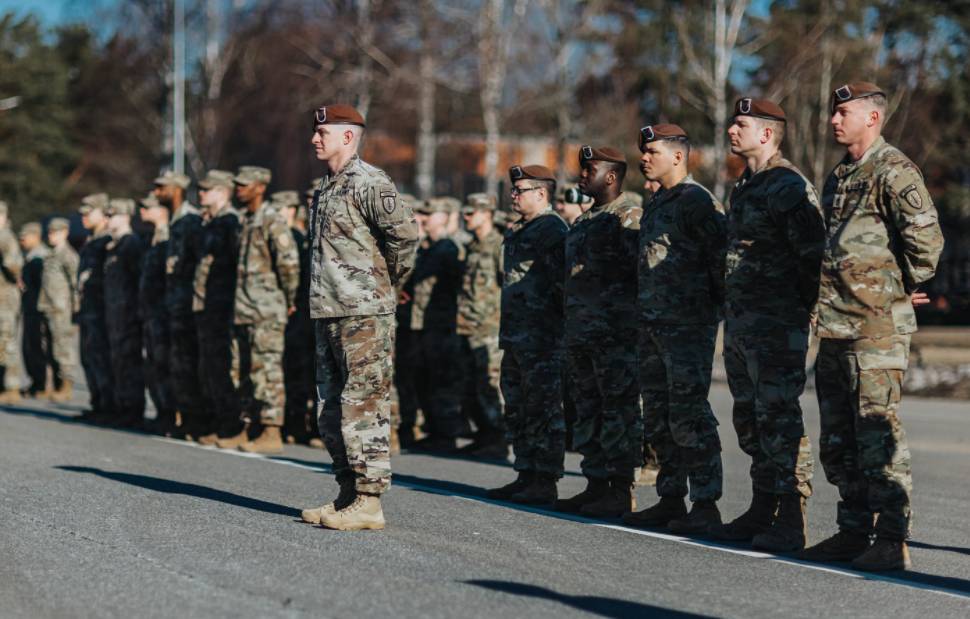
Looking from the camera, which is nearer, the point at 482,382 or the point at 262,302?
the point at 262,302

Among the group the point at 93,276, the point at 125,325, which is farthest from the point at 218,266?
the point at 93,276

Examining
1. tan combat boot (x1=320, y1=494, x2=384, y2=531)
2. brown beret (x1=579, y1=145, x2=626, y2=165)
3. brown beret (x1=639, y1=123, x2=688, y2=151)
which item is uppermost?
brown beret (x1=639, y1=123, x2=688, y2=151)

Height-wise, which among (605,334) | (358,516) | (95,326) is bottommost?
(358,516)

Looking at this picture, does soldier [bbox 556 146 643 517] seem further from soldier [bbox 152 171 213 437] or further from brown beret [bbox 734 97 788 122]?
soldier [bbox 152 171 213 437]

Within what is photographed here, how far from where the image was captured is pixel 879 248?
716 cm

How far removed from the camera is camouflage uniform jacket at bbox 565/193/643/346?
29.6 ft

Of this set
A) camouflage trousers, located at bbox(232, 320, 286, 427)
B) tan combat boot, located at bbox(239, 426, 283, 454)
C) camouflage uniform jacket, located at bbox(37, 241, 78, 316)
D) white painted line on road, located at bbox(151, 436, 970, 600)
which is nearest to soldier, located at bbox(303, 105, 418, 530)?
white painted line on road, located at bbox(151, 436, 970, 600)

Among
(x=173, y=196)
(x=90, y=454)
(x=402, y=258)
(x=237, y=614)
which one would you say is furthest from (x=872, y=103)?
(x=173, y=196)

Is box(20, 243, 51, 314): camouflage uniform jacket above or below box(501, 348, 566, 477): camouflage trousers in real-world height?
above

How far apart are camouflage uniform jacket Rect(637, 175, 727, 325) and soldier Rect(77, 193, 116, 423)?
27.0 feet

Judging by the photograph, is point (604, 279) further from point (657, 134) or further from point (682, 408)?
point (682, 408)

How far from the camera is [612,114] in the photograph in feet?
157

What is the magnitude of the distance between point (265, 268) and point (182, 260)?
132 centimetres

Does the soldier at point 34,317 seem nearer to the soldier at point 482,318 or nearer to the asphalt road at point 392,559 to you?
the soldier at point 482,318
